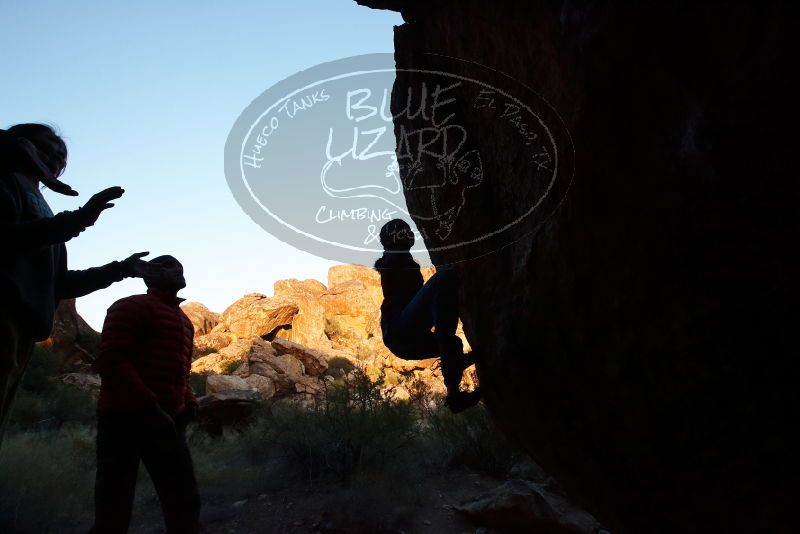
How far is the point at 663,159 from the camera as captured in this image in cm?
192

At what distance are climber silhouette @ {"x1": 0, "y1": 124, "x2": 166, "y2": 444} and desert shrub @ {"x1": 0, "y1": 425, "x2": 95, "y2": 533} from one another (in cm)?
444

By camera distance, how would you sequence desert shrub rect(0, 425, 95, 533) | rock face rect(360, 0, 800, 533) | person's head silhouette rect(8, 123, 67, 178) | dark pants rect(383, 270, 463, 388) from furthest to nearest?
1. desert shrub rect(0, 425, 95, 533)
2. dark pants rect(383, 270, 463, 388)
3. person's head silhouette rect(8, 123, 67, 178)
4. rock face rect(360, 0, 800, 533)

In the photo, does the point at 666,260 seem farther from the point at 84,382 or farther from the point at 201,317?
the point at 201,317

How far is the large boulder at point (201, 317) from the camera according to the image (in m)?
40.8

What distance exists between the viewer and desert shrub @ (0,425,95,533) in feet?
18.2

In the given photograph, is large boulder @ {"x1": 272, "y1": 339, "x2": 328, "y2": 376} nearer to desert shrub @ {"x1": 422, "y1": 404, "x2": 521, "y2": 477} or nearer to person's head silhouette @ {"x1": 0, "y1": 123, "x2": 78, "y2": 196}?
desert shrub @ {"x1": 422, "y1": 404, "x2": 521, "y2": 477}

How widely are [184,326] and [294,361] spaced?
882 inches

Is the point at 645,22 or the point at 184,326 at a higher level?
the point at 645,22

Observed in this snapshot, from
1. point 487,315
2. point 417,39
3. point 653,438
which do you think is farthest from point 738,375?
point 417,39

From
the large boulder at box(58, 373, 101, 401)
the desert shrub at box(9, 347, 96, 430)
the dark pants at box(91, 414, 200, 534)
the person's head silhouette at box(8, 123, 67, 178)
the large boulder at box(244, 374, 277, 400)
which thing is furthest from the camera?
the large boulder at box(244, 374, 277, 400)

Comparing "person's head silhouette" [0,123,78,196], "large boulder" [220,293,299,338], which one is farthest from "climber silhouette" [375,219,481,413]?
"large boulder" [220,293,299,338]

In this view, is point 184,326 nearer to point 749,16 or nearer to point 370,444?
point 749,16

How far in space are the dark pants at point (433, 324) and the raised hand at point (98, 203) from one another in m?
1.92

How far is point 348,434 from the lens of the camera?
7.56 metres
